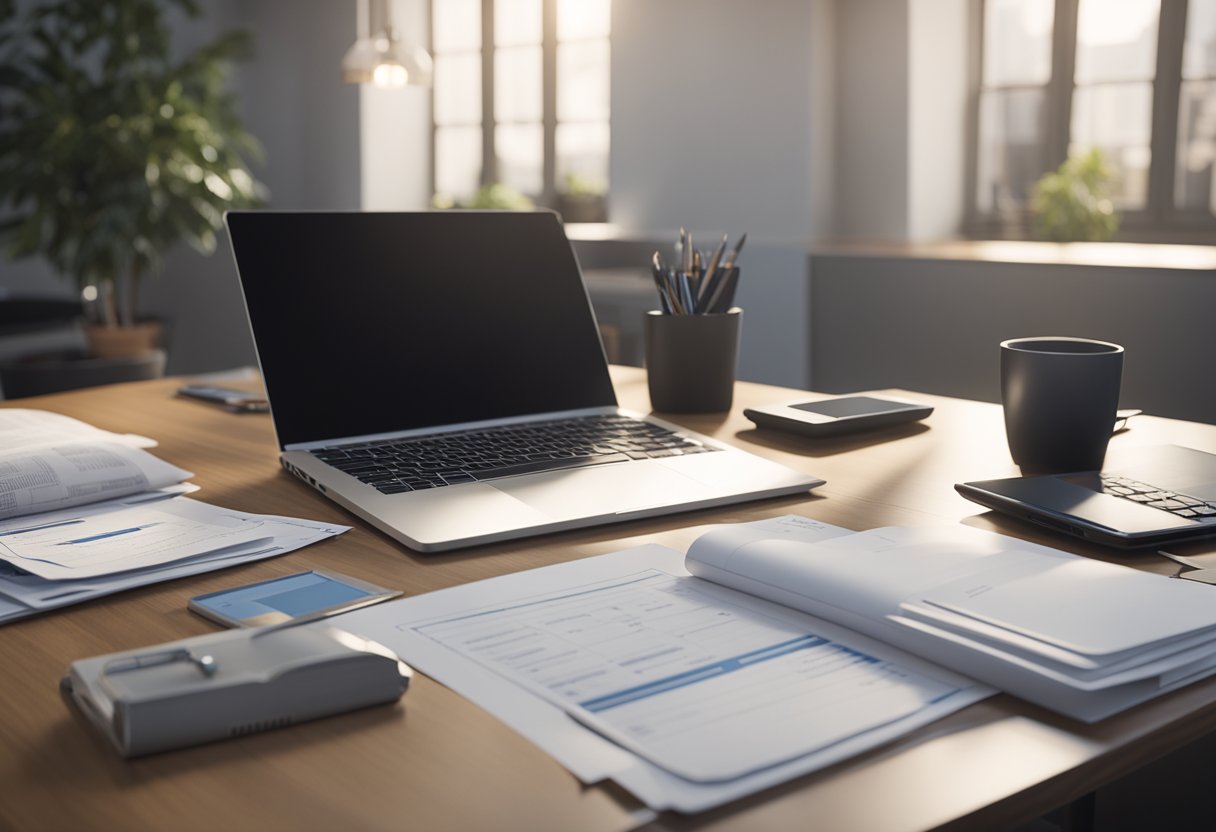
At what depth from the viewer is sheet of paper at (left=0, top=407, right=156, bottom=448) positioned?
964mm

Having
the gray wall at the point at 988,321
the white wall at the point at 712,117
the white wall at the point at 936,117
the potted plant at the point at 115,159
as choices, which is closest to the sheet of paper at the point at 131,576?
the gray wall at the point at 988,321

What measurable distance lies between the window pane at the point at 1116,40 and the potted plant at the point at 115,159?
9.53ft

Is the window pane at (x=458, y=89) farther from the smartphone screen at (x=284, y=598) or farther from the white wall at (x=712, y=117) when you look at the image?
the smartphone screen at (x=284, y=598)

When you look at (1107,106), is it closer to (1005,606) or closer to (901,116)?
(901,116)

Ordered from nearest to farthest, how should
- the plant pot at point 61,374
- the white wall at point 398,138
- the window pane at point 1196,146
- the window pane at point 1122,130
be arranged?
the window pane at point 1196,146 < the window pane at point 1122,130 < the plant pot at point 61,374 < the white wall at point 398,138

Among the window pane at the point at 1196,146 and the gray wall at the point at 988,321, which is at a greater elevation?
the window pane at the point at 1196,146

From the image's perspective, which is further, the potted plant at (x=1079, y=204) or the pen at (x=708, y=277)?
the potted plant at (x=1079, y=204)

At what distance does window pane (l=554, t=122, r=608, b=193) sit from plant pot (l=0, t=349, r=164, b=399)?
1.78m

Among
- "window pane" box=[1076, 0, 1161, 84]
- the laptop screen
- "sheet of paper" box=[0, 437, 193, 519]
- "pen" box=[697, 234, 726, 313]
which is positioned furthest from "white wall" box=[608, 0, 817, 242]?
"sheet of paper" box=[0, 437, 193, 519]

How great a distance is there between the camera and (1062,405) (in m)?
0.90

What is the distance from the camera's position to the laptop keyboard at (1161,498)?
738 mm

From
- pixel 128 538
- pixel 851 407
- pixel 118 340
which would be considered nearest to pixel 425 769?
pixel 128 538

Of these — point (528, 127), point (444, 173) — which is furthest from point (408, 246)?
point (444, 173)

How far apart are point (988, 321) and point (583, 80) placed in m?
2.67
